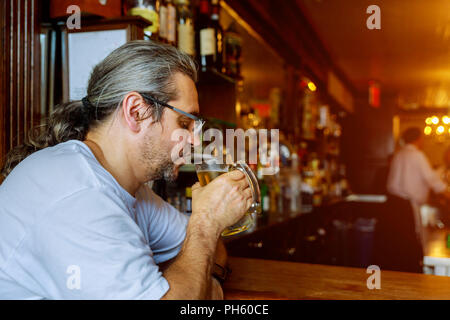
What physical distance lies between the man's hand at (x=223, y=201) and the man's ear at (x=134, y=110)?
0.81ft

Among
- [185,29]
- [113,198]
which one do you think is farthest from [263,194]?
[113,198]

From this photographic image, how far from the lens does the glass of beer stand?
1.13 metres

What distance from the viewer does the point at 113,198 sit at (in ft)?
2.99

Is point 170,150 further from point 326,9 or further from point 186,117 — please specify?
point 326,9

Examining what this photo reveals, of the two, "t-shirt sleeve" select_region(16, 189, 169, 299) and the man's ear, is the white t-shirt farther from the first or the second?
the man's ear

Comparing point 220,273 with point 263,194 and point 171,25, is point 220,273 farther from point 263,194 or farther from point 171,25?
point 263,194

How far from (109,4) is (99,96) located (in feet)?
1.73

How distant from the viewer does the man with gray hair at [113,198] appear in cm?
81

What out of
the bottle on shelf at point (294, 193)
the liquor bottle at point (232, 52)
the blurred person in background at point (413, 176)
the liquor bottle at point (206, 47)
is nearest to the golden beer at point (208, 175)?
the liquor bottle at point (206, 47)

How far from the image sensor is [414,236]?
2928 millimetres

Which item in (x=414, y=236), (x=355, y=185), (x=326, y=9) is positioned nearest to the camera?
(x=414, y=236)

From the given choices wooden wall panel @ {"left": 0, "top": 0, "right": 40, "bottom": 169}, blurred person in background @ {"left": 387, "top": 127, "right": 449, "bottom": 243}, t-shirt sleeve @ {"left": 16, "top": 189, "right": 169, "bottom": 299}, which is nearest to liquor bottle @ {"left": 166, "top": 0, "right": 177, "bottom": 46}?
wooden wall panel @ {"left": 0, "top": 0, "right": 40, "bottom": 169}

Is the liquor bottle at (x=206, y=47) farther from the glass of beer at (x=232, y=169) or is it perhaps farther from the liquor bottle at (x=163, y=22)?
the glass of beer at (x=232, y=169)
